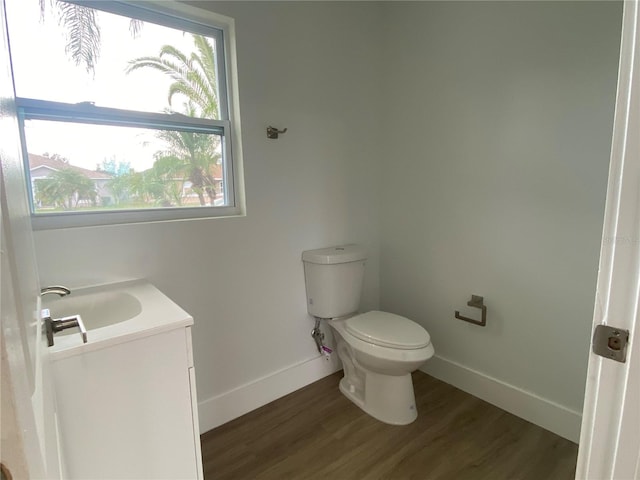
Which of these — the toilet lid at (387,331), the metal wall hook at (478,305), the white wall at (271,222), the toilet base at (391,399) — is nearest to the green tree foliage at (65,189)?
the white wall at (271,222)

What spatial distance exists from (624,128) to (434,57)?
169 centimetres

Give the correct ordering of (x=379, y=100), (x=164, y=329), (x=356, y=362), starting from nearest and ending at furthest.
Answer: (x=164, y=329)
(x=356, y=362)
(x=379, y=100)

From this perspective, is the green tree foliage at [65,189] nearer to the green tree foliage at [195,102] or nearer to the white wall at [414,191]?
the white wall at [414,191]

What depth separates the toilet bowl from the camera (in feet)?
5.35

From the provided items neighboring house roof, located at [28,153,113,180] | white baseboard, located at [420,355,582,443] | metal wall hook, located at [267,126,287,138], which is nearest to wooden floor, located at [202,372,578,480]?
white baseboard, located at [420,355,582,443]

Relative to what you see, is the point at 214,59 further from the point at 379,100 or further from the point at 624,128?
the point at 624,128

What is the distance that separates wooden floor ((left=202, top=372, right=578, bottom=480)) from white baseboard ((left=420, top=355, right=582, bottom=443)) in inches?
1.5

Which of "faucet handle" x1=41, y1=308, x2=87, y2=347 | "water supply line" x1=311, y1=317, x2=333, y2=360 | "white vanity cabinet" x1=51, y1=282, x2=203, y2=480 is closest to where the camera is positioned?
"faucet handle" x1=41, y1=308, x2=87, y2=347

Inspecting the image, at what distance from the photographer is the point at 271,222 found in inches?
71.6

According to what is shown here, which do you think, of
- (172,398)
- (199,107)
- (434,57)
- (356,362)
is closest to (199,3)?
(199,107)

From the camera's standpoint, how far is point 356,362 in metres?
1.89

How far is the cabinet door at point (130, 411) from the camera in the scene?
2.93 ft

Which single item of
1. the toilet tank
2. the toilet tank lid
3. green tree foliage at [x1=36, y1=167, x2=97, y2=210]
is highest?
green tree foliage at [x1=36, y1=167, x2=97, y2=210]

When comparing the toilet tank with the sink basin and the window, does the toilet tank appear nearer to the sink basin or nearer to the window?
the window
